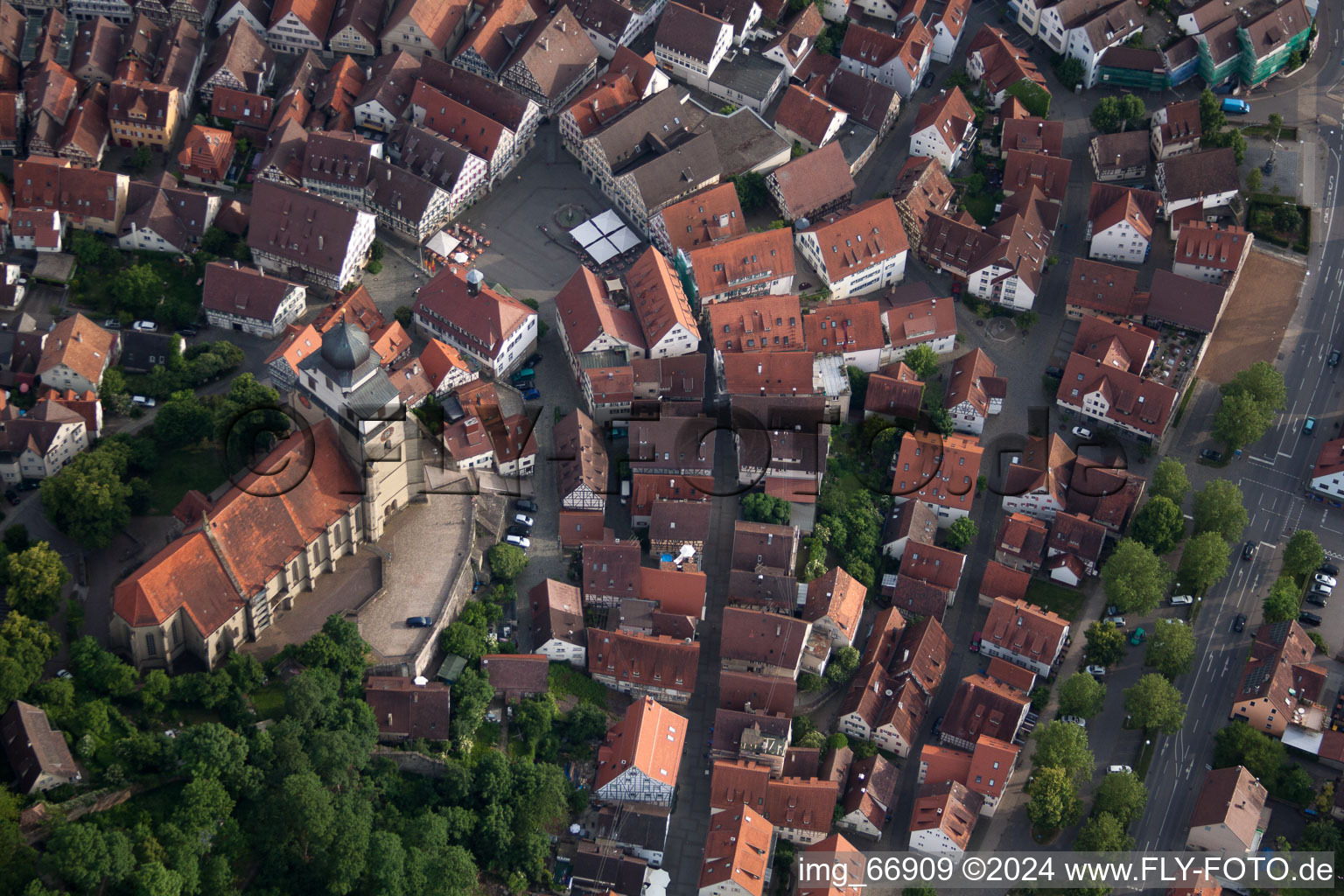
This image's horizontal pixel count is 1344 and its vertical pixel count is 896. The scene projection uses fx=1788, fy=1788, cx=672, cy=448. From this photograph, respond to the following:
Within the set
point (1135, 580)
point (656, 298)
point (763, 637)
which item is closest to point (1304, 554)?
point (1135, 580)

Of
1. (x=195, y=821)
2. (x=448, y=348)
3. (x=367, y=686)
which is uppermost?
(x=448, y=348)

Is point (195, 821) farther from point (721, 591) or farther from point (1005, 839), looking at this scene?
point (1005, 839)

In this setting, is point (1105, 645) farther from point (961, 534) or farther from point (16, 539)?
point (16, 539)

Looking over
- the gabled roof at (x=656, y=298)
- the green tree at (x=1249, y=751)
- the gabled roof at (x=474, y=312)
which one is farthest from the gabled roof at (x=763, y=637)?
the green tree at (x=1249, y=751)

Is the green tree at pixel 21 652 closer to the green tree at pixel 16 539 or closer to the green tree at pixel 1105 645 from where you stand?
the green tree at pixel 16 539

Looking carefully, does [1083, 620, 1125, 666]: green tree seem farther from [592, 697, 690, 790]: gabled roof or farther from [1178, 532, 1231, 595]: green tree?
[592, 697, 690, 790]: gabled roof

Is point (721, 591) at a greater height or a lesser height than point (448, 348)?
lesser

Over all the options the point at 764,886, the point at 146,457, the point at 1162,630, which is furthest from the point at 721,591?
the point at 146,457
